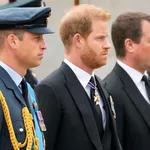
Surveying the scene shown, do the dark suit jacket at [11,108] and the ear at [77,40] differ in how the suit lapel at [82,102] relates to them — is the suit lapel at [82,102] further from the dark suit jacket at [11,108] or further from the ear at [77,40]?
the dark suit jacket at [11,108]

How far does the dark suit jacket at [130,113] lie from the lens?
406cm

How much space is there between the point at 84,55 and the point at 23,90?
0.74m

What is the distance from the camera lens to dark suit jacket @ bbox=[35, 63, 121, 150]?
12.0 ft

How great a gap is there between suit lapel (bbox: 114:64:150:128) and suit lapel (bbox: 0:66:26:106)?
1259 millimetres

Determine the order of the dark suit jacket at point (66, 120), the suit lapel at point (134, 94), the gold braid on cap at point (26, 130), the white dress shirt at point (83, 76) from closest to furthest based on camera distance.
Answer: the gold braid on cap at point (26, 130) < the dark suit jacket at point (66, 120) < the white dress shirt at point (83, 76) < the suit lapel at point (134, 94)

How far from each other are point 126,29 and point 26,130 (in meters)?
1.60

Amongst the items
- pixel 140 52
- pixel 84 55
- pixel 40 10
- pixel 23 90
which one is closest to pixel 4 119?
pixel 23 90

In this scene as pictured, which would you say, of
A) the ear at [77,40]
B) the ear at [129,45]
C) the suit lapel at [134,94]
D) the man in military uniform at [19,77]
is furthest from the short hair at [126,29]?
the man in military uniform at [19,77]

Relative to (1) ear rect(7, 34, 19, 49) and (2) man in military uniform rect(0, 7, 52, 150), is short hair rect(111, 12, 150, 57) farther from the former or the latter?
(1) ear rect(7, 34, 19, 49)

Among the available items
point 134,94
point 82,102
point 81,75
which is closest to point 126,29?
point 134,94

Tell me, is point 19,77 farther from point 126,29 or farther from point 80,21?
point 126,29

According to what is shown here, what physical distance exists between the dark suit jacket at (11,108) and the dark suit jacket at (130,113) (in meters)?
1.15

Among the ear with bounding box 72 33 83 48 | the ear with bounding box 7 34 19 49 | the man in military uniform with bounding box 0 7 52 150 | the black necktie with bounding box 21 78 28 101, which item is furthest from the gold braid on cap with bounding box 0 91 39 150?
the ear with bounding box 72 33 83 48

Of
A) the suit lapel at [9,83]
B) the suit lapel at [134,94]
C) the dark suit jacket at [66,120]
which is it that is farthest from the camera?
the suit lapel at [134,94]
